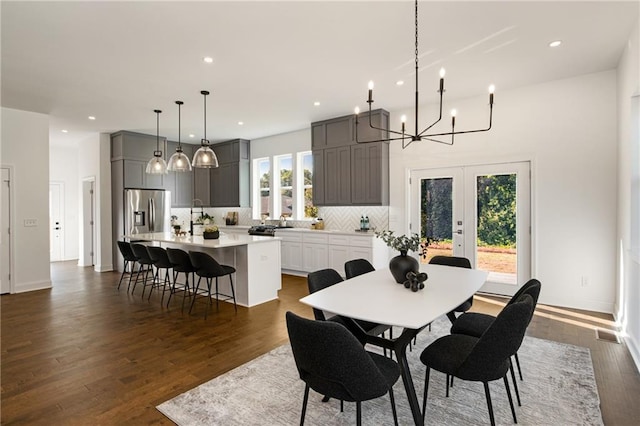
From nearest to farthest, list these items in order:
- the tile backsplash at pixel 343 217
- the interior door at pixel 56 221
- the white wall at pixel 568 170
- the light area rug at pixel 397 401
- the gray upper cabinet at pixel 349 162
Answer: the light area rug at pixel 397 401 → the white wall at pixel 568 170 → the gray upper cabinet at pixel 349 162 → the tile backsplash at pixel 343 217 → the interior door at pixel 56 221

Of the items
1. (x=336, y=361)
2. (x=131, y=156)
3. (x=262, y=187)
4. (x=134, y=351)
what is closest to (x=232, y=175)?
(x=262, y=187)

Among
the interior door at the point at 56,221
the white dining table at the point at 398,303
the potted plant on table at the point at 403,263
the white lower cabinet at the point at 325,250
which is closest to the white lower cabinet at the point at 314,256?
the white lower cabinet at the point at 325,250

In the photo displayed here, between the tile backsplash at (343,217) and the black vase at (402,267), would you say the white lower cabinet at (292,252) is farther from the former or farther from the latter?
the black vase at (402,267)

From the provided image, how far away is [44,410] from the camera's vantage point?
2.31m

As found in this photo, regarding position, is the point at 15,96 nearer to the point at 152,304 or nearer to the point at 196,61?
the point at 196,61

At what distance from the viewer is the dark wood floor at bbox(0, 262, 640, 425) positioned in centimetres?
235

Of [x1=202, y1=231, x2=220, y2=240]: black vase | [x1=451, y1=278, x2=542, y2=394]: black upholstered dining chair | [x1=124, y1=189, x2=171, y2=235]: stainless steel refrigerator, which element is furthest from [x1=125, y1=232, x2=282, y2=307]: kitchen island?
[x1=124, y1=189, x2=171, y2=235]: stainless steel refrigerator

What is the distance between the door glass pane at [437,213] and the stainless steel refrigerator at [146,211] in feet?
19.0

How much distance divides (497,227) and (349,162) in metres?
2.64

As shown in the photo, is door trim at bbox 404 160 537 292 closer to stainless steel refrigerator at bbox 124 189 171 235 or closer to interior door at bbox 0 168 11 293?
stainless steel refrigerator at bbox 124 189 171 235

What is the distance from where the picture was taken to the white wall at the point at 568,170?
13.7 feet

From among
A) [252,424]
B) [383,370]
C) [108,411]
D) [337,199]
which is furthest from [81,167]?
[383,370]

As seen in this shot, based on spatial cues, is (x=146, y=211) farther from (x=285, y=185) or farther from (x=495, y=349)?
(x=495, y=349)

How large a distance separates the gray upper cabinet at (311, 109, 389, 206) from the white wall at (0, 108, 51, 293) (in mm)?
4737
